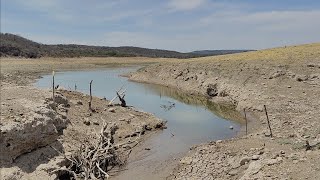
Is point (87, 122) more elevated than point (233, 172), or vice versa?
point (87, 122)

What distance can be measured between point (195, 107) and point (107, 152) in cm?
1605

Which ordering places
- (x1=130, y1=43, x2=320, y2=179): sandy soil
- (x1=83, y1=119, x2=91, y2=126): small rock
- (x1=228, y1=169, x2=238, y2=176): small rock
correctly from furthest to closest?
(x1=83, y1=119, x2=91, y2=126): small rock < (x1=228, y1=169, x2=238, y2=176): small rock < (x1=130, y1=43, x2=320, y2=179): sandy soil

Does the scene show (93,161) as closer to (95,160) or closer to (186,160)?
(95,160)

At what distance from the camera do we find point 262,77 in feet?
111

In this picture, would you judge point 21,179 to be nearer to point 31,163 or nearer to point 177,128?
point 31,163

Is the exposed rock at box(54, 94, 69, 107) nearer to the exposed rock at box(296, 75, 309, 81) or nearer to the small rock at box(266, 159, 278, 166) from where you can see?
the small rock at box(266, 159, 278, 166)

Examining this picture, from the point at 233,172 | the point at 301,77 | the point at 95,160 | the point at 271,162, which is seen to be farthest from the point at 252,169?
the point at 301,77

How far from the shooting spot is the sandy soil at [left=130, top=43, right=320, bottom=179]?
12.6 metres

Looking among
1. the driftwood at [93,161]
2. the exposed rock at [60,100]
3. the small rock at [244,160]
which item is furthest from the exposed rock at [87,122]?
the small rock at [244,160]

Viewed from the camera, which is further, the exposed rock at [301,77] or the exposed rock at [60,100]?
the exposed rock at [301,77]

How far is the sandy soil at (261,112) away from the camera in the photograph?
1264 centimetres

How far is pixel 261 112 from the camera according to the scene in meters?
25.6

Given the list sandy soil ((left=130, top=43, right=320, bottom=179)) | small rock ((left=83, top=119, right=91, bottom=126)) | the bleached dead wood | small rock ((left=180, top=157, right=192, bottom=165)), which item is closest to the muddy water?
small rock ((left=180, top=157, right=192, bottom=165))

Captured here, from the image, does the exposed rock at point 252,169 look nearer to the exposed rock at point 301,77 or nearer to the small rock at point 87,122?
the small rock at point 87,122
